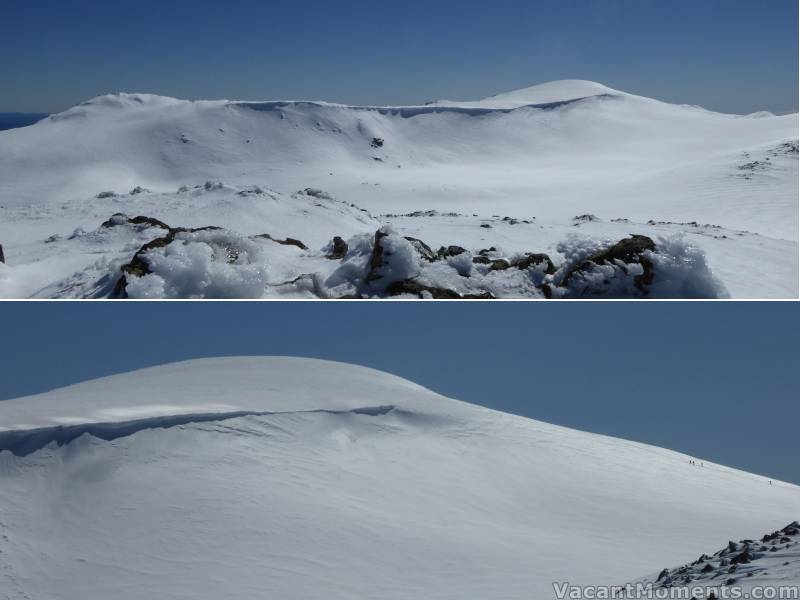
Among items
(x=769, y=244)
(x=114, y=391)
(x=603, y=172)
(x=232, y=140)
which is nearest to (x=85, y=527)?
(x=114, y=391)

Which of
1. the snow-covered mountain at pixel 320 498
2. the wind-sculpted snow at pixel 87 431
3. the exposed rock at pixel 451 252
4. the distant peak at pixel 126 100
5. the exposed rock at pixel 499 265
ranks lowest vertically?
the snow-covered mountain at pixel 320 498

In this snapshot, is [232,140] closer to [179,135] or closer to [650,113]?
[179,135]

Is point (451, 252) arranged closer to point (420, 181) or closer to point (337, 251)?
point (337, 251)

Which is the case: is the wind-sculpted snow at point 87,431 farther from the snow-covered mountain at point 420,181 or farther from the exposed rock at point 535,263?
the exposed rock at point 535,263

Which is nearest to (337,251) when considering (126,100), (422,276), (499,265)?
(422,276)

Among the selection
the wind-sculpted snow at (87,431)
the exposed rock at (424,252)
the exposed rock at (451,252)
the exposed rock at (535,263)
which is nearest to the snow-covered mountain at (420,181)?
the exposed rock at (535,263)

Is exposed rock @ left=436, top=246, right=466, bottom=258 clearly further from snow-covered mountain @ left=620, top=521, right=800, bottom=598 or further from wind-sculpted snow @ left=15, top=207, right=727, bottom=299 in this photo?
snow-covered mountain @ left=620, top=521, right=800, bottom=598

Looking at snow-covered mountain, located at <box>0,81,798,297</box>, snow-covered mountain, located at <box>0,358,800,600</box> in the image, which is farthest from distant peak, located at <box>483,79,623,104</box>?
snow-covered mountain, located at <box>0,358,800,600</box>
